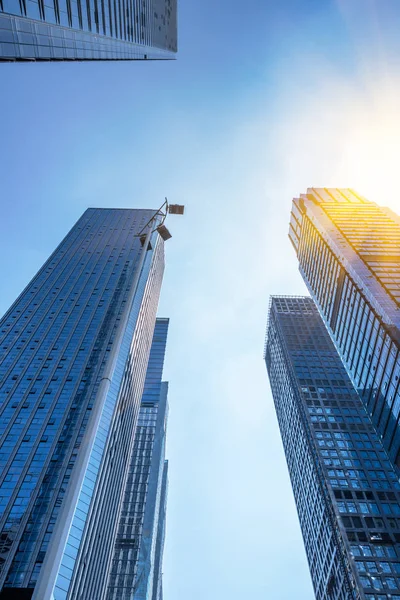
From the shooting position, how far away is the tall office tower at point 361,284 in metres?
64.8

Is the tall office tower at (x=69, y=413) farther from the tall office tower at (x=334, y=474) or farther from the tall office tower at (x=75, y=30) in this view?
the tall office tower at (x=334, y=474)

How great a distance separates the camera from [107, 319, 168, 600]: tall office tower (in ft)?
408

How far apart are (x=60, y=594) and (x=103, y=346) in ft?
190

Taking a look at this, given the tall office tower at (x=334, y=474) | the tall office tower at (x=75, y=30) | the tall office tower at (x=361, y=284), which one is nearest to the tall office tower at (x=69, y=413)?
the tall office tower at (x=361, y=284)

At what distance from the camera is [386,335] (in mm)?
63344

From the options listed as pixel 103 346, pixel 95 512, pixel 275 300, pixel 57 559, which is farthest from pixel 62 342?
pixel 275 300

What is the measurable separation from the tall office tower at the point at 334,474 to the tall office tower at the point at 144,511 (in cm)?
4670

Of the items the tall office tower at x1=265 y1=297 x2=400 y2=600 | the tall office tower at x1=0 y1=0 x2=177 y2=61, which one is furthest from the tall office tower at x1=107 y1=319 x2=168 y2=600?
the tall office tower at x1=0 y1=0 x2=177 y2=61

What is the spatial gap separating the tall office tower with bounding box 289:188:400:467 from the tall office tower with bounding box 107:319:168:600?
88.1m

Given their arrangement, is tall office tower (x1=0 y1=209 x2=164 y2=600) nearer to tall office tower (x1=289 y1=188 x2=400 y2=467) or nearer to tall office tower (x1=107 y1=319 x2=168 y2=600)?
tall office tower (x1=107 y1=319 x2=168 y2=600)

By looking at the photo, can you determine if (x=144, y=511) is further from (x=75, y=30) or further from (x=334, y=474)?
(x=75, y=30)

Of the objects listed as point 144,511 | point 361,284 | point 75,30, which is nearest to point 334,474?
point 361,284

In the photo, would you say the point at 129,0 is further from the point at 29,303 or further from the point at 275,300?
the point at 275,300

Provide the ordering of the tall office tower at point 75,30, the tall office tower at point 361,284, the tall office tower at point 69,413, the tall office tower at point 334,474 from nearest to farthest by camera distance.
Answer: the tall office tower at point 75,30 < the tall office tower at point 361,284 < the tall office tower at point 69,413 < the tall office tower at point 334,474
